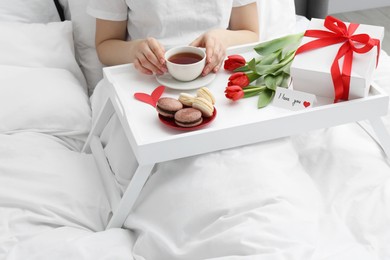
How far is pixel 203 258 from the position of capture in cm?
101

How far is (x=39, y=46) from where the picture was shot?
1.61m

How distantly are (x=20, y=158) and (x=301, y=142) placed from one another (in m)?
0.65

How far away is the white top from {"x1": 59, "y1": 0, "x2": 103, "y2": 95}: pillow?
217 mm

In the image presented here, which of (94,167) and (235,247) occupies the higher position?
(235,247)

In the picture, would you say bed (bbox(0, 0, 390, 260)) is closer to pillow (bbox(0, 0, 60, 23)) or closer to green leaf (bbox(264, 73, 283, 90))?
green leaf (bbox(264, 73, 283, 90))

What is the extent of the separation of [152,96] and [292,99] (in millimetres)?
298

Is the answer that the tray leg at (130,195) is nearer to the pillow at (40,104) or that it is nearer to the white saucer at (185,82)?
the white saucer at (185,82)

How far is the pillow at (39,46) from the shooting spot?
156 centimetres

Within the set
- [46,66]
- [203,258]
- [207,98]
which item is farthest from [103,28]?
[203,258]

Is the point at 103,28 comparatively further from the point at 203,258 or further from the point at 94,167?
the point at 203,258

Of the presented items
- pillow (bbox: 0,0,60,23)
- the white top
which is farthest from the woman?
pillow (bbox: 0,0,60,23)

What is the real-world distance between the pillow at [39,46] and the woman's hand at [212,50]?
499 millimetres

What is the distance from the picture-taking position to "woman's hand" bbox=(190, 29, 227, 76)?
4.07 feet

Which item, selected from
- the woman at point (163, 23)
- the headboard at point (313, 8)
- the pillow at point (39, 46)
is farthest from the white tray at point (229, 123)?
the headboard at point (313, 8)
